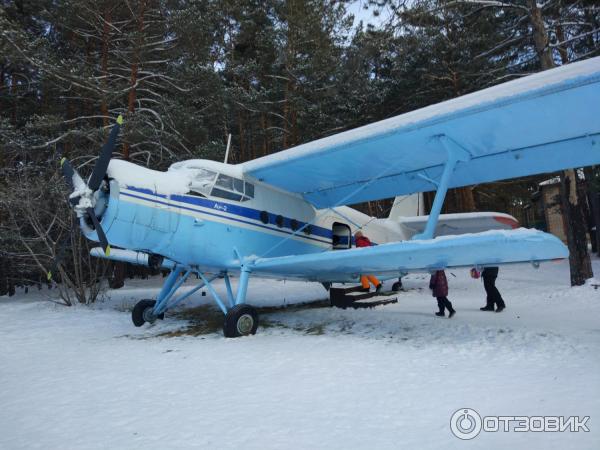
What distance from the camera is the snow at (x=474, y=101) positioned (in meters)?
4.66

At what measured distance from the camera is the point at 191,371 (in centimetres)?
465

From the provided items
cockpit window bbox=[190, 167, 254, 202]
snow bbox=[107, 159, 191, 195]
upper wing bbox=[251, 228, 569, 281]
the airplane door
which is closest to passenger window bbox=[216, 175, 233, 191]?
cockpit window bbox=[190, 167, 254, 202]

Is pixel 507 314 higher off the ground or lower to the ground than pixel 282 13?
lower

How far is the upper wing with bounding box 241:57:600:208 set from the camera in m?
5.03

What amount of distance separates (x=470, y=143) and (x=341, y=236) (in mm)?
4190

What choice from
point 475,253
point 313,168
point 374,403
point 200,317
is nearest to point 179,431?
point 374,403

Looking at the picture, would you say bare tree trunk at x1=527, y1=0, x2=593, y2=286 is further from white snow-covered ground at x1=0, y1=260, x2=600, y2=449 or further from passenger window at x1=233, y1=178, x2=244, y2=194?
passenger window at x1=233, y1=178, x2=244, y2=194

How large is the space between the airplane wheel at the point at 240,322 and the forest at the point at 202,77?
11.7 ft

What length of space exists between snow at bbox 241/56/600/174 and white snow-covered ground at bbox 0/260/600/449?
3.05 meters

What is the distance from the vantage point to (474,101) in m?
5.39

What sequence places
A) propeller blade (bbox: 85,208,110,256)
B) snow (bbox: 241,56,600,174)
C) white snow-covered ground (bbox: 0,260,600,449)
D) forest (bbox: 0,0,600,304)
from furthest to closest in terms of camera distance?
forest (bbox: 0,0,600,304)
propeller blade (bbox: 85,208,110,256)
snow (bbox: 241,56,600,174)
white snow-covered ground (bbox: 0,260,600,449)

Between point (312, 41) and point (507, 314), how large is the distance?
1616 cm

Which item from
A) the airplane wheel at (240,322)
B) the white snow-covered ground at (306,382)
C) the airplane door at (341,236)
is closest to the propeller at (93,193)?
the white snow-covered ground at (306,382)

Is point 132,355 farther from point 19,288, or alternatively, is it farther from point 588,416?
point 19,288
